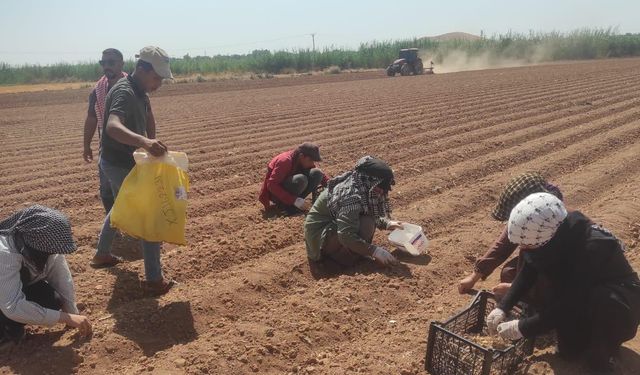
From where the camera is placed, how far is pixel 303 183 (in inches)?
203

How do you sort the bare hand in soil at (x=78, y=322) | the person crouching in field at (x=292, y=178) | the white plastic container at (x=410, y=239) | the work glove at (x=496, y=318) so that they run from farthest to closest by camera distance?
the person crouching in field at (x=292, y=178) < the white plastic container at (x=410, y=239) < the bare hand in soil at (x=78, y=322) < the work glove at (x=496, y=318)

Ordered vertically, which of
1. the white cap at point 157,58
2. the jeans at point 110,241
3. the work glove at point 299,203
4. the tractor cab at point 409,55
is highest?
the tractor cab at point 409,55

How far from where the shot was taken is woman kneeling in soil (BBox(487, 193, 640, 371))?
94.2 inches

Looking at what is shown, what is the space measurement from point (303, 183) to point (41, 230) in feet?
9.07

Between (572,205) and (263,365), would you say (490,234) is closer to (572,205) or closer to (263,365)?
(572,205)

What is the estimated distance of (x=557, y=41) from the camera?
41969 millimetres

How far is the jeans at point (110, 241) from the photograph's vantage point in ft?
11.2

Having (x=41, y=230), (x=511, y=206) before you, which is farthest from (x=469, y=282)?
(x=41, y=230)

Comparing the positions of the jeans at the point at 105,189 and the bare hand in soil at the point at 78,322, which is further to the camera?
the jeans at the point at 105,189

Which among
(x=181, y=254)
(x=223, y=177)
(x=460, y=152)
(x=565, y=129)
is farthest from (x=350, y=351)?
(x=565, y=129)

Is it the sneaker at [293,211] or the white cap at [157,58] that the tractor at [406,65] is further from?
the white cap at [157,58]

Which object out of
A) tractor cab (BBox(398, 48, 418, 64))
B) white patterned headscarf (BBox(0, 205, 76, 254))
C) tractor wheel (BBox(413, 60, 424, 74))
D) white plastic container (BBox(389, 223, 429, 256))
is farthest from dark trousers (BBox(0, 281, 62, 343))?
tractor wheel (BBox(413, 60, 424, 74))

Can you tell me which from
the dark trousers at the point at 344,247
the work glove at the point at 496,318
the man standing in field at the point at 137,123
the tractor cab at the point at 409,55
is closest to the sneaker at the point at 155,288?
the man standing in field at the point at 137,123

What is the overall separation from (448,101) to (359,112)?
273 centimetres
